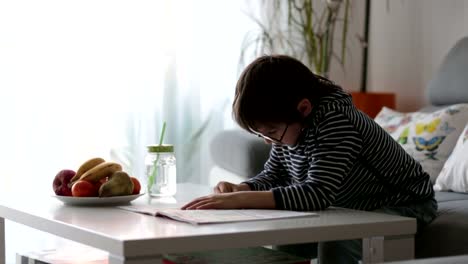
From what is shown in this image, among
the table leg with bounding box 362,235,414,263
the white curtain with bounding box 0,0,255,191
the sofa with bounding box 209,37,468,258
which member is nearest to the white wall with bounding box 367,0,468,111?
the sofa with bounding box 209,37,468,258

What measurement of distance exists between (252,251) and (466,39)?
1.54 meters

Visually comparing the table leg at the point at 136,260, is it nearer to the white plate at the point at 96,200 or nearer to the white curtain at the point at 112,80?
the white plate at the point at 96,200

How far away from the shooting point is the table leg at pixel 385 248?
157cm

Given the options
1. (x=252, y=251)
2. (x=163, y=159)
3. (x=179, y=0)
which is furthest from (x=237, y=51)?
(x=252, y=251)

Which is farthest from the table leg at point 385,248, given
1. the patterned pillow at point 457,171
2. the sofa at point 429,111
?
the patterned pillow at point 457,171

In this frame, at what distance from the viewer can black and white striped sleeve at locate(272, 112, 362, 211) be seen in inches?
65.0

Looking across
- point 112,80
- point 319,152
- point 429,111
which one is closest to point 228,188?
point 319,152

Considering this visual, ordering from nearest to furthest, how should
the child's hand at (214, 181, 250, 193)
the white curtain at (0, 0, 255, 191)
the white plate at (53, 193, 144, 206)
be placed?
1. the white plate at (53, 193, 144, 206)
2. the child's hand at (214, 181, 250, 193)
3. the white curtain at (0, 0, 255, 191)

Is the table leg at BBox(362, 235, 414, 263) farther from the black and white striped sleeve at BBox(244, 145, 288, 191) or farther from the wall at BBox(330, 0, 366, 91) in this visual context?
the wall at BBox(330, 0, 366, 91)

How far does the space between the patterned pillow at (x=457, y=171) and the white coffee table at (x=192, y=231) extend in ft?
2.68

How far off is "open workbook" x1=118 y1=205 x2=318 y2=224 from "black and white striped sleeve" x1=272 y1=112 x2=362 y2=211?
4cm

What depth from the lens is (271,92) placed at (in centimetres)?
168

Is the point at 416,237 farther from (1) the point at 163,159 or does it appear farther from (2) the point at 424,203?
(1) the point at 163,159

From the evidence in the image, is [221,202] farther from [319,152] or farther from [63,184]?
[63,184]
